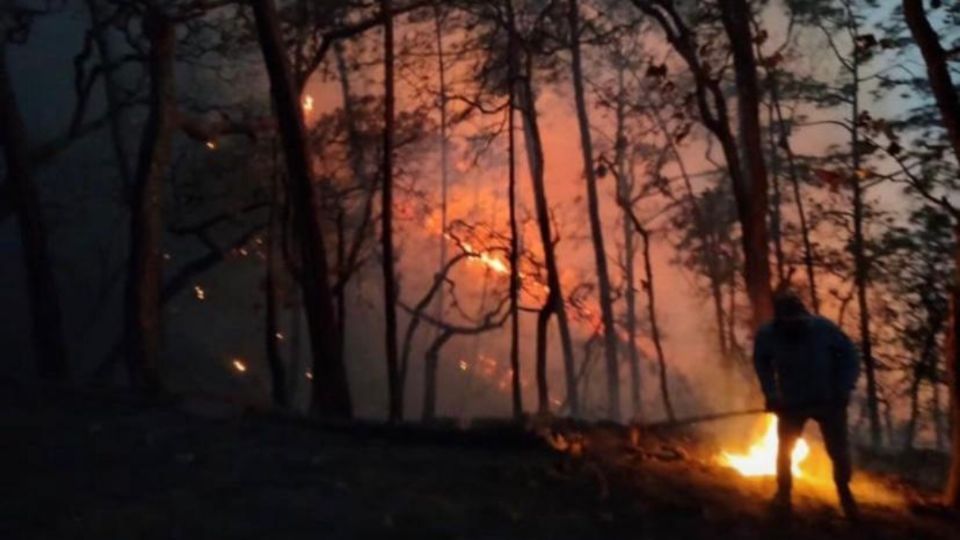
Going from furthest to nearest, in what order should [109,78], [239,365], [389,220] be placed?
[239,365]
[109,78]
[389,220]

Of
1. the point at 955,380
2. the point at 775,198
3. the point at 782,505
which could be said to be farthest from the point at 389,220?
the point at 775,198

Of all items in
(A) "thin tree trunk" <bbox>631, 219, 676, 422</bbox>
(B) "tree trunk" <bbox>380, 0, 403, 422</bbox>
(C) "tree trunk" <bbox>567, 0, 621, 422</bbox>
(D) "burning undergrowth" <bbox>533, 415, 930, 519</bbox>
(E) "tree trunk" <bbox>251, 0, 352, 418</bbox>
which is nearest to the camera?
(D) "burning undergrowth" <bbox>533, 415, 930, 519</bbox>

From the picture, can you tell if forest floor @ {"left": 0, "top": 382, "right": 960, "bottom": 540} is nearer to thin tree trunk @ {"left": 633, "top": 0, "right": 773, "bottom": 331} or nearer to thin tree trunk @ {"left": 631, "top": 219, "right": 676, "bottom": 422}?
thin tree trunk @ {"left": 633, "top": 0, "right": 773, "bottom": 331}

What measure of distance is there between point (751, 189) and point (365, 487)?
255 inches

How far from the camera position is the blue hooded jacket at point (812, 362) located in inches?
384

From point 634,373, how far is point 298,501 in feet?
112

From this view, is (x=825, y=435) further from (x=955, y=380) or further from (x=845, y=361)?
(x=955, y=380)

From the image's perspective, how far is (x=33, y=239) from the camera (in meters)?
19.0

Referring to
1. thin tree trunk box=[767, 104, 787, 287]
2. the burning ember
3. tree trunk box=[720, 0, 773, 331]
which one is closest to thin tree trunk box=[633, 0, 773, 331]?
tree trunk box=[720, 0, 773, 331]

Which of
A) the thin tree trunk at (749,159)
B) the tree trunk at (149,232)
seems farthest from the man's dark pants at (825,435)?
the tree trunk at (149,232)

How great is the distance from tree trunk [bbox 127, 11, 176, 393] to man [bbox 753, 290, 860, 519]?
8550 mm

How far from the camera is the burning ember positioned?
468 inches

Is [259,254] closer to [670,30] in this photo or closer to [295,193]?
[295,193]

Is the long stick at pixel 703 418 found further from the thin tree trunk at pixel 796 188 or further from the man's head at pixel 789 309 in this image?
the thin tree trunk at pixel 796 188
